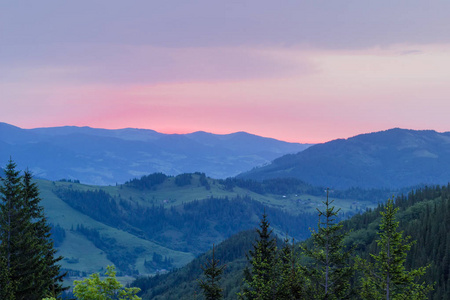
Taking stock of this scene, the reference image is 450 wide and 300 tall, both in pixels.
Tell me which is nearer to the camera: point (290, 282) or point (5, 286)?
point (5, 286)

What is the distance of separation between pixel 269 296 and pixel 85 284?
76.3 feet

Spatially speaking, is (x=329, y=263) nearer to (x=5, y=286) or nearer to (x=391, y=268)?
(x=391, y=268)

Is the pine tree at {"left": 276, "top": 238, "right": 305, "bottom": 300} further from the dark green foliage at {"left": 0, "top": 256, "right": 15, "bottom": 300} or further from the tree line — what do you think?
the dark green foliage at {"left": 0, "top": 256, "right": 15, "bottom": 300}

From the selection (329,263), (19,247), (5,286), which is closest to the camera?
(329,263)

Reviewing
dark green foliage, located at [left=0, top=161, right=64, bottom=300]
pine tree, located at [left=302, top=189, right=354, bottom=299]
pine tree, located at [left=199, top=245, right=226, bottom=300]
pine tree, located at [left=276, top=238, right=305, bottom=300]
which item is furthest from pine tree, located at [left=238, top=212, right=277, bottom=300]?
dark green foliage, located at [left=0, top=161, right=64, bottom=300]

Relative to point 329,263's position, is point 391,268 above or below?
above

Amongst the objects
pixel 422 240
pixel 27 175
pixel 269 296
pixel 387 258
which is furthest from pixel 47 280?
pixel 422 240

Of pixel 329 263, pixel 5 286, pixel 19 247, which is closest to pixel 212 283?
pixel 329 263

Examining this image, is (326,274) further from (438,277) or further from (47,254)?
(438,277)

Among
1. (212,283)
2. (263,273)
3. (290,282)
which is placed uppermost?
(290,282)

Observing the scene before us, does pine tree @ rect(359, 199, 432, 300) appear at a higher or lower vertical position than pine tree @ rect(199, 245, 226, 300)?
higher

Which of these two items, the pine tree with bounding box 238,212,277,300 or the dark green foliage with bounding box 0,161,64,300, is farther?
the dark green foliage with bounding box 0,161,64,300

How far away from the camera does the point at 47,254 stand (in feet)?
208

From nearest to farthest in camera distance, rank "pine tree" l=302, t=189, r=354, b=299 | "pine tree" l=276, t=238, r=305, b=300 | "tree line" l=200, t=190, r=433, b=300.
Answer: "tree line" l=200, t=190, r=433, b=300 < "pine tree" l=302, t=189, r=354, b=299 < "pine tree" l=276, t=238, r=305, b=300
